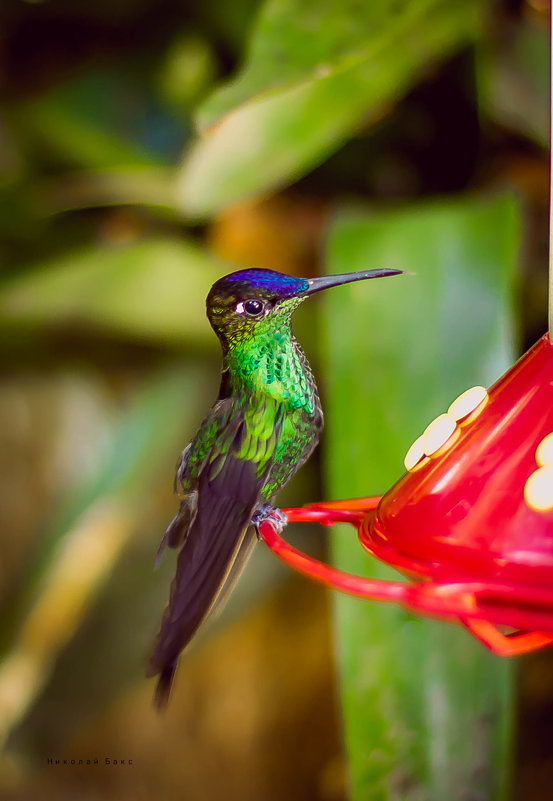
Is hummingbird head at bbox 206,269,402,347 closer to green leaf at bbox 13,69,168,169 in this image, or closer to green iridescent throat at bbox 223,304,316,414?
green iridescent throat at bbox 223,304,316,414

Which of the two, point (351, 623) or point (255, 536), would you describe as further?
point (351, 623)

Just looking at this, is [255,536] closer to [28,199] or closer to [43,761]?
[28,199]

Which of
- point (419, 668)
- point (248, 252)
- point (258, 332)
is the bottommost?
point (419, 668)

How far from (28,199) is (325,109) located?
491 millimetres

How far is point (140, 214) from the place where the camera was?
4.57 ft

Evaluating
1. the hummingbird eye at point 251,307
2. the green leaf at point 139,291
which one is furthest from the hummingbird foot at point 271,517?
the green leaf at point 139,291

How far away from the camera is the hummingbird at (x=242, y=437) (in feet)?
1.46

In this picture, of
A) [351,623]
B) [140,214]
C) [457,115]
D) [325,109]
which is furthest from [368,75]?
[140,214]

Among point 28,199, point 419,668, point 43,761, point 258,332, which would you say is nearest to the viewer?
point 258,332

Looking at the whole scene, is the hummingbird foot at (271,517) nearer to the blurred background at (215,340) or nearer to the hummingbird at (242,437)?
the hummingbird at (242,437)

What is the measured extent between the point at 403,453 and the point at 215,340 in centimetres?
36

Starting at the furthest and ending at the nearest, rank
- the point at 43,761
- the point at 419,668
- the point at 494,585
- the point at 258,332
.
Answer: the point at 43,761 < the point at 419,668 < the point at 258,332 < the point at 494,585

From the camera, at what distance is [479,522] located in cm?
41

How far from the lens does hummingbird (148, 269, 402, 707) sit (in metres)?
0.45
